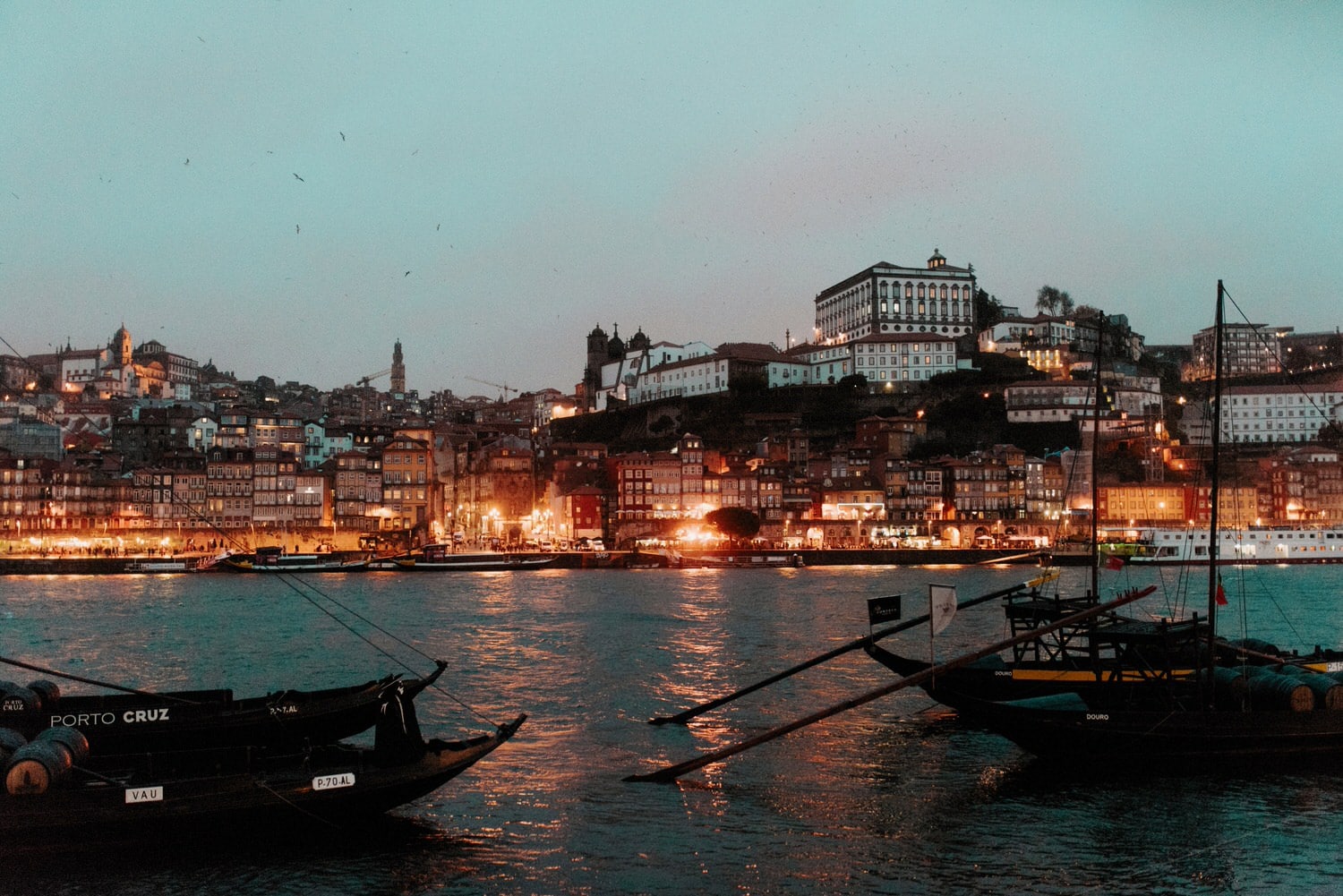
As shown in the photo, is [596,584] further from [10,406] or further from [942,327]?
[10,406]

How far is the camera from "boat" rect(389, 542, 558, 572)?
75688 millimetres

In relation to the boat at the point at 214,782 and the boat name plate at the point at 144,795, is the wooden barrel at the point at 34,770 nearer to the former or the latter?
the boat at the point at 214,782

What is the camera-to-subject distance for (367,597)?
5241 cm

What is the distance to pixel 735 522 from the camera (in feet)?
275

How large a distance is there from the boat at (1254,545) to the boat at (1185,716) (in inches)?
2771

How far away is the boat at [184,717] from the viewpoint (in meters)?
14.8

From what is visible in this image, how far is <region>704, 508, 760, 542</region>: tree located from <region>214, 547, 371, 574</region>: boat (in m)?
25.6

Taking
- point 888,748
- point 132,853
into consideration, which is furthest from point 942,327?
point 132,853

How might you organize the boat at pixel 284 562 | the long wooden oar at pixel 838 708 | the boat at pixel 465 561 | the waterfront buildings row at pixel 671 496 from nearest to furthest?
1. the long wooden oar at pixel 838 708
2. the boat at pixel 284 562
3. the boat at pixel 465 561
4. the waterfront buildings row at pixel 671 496

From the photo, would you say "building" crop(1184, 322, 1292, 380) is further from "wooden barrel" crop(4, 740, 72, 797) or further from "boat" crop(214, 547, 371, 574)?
"wooden barrel" crop(4, 740, 72, 797)

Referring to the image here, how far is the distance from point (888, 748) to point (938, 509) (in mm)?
73460

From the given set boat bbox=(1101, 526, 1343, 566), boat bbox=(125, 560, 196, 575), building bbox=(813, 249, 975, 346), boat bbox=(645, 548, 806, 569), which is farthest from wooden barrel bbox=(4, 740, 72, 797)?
building bbox=(813, 249, 975, 346)

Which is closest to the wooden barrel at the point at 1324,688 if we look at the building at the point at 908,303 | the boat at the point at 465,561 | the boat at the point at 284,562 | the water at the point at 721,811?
the water at the point at 721,811

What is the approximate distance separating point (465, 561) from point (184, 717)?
6285cm
